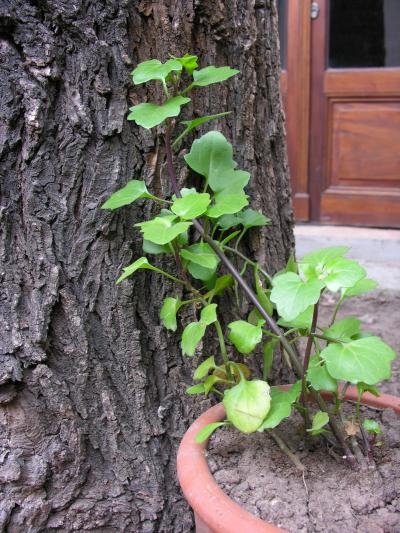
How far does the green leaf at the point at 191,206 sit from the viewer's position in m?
1.00

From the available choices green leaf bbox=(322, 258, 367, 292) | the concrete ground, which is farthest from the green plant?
the concrete ground

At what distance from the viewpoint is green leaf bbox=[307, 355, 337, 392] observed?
3.24 feet

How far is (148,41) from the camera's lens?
47.6 inches

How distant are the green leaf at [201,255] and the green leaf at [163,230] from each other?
3.6 inches

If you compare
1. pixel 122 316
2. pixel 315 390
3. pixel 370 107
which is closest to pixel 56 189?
pixel 122 316

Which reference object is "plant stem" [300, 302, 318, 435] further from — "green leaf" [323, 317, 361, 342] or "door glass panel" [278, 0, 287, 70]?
"door glass panel" [278, 0, 287, 70]

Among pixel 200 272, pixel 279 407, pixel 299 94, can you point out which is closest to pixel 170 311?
pixel 200 272

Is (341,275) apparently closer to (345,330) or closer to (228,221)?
(345,330)

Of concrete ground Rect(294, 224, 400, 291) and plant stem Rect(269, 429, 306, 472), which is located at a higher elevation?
plant stem Rect(269, 429, 306, 472)

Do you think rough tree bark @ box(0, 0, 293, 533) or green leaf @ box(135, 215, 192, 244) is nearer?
green leaf @ box(135, 215, 192, 244)

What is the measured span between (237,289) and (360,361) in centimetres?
44

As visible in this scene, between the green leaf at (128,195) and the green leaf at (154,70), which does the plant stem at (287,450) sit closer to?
the green leaf at (128,195)

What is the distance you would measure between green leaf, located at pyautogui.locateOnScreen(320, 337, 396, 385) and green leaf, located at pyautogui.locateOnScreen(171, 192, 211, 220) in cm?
31

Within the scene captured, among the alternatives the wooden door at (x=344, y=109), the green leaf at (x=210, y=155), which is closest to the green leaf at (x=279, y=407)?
the green leaf at (x=210, y=155)
